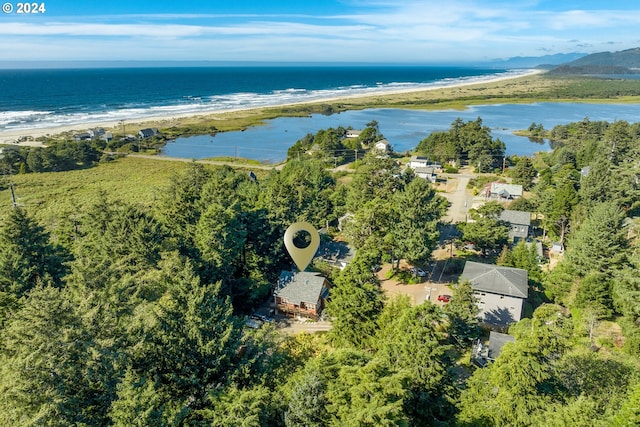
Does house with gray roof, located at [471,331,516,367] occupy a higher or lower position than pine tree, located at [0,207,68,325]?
lower

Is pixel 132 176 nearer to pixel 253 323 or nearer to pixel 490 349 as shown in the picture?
pixel 253 323

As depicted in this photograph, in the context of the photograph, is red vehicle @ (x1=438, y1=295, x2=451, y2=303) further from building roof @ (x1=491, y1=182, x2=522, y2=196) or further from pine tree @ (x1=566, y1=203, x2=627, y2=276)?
building roof @ (x1=491, y1=182, x2=522, y2=196)

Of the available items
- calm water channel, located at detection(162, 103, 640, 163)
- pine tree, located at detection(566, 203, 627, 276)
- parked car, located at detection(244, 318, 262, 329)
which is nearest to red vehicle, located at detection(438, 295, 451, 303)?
pine tree, located at detection(566, 203, 627, 276)

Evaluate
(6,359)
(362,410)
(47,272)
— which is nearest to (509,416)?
(362,410)

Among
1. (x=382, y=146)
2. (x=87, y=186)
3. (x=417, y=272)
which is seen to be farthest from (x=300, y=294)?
(x=382, y=146)

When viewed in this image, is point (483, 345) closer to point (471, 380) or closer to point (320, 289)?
point (471, 380)

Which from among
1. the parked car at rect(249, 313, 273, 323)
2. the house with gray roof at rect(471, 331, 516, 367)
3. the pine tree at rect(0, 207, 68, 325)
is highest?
the pine tree at rect(0, 207, 68, 325)

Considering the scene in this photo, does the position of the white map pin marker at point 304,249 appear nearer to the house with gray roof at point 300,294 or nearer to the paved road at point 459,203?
the house with gray roof at point 300,294
